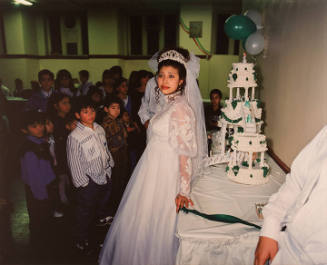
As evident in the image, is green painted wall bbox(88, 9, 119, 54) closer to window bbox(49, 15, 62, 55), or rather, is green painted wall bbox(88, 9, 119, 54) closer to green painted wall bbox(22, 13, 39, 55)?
window bbox(49, 15, 62, 55)

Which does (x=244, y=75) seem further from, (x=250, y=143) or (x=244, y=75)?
(x=250, y=143)

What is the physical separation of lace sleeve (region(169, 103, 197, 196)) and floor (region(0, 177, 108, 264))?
1.27m

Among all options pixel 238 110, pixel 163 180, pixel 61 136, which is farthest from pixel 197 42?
pixel 163 180

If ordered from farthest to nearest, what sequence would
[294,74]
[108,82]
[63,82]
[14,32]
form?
[14,32] < [63,82] < [108,82] < [294,74]

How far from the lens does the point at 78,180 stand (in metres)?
2.48

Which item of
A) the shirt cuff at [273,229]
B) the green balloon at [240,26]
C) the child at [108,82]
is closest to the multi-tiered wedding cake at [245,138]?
the green balloon at [240,26]

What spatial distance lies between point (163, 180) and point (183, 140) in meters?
0.39

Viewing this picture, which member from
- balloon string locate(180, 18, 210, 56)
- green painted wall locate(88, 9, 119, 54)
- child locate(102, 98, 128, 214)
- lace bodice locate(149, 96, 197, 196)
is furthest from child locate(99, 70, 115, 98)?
green painted wall locate(88, 9, 119, 54)

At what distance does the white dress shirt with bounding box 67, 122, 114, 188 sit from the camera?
8.14 ft

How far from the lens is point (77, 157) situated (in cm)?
249

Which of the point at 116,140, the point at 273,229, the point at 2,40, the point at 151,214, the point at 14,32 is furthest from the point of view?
the point at 2,40

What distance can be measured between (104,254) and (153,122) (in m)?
1.15

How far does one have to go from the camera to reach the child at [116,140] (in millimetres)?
3150

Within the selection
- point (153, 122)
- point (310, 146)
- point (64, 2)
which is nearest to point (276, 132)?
point (153, 122)
